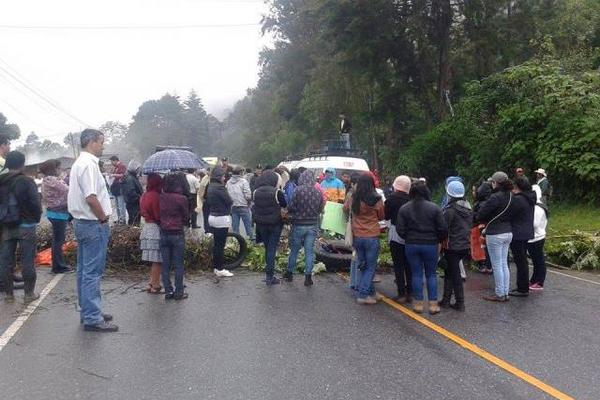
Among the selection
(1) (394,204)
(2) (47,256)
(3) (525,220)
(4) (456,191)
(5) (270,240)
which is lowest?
(2) (47,256)

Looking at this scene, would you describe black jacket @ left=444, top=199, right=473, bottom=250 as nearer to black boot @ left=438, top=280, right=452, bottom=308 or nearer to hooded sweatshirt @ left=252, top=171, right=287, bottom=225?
black boot @ left=438, top=280, right=452, bottom=308

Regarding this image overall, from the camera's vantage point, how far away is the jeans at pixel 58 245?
9.60 m

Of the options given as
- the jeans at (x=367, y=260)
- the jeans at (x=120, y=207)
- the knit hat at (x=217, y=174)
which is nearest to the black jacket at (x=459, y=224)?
the jeans at (x=367, y=260)

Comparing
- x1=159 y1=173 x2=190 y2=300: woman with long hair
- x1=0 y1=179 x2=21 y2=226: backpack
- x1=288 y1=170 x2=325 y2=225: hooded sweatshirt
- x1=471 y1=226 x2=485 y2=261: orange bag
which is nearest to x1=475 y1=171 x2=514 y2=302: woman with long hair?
x1=471 y1=226 x2=485 y2=261: orange bag

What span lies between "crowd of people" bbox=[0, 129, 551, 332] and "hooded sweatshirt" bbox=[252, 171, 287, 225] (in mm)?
16

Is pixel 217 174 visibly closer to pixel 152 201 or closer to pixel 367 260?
pixel 152 201

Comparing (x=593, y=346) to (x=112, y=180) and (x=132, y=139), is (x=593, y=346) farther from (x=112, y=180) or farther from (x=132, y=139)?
(x=132, y=139)

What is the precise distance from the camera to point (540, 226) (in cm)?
911

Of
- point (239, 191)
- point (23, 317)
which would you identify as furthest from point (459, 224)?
point (239, 191)

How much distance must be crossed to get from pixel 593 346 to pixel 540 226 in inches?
124

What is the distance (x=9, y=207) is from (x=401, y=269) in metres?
5.31

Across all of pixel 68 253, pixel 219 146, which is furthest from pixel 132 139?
pixel 68 253

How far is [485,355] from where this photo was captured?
19.2ft

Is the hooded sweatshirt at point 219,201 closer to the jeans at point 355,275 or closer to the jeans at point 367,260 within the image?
the jeans at point 355,275
